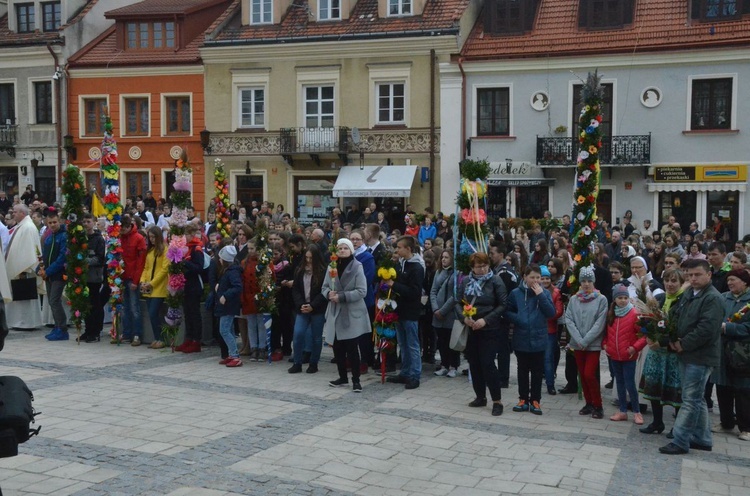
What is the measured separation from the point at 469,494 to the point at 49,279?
32.0ft

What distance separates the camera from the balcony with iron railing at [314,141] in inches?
1163

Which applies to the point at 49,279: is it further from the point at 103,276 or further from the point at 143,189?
the point at 143,189

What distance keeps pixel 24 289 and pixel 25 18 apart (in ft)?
78.3

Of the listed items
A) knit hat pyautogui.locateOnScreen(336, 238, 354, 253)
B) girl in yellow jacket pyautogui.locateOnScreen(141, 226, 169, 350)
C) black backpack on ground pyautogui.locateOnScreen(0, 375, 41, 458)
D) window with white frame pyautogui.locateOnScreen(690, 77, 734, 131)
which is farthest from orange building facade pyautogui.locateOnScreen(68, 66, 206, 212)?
black backpack on ground pyautogui.locateOnScreen(0, 375, 41, 458)

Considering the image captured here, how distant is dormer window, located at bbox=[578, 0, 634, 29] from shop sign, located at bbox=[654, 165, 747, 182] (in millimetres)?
5045

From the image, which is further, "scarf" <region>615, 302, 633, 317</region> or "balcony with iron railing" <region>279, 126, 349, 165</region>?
"balcony with iron railing" <region>279, 126, 349, 165</region>

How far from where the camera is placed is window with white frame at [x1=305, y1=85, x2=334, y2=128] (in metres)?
30.3

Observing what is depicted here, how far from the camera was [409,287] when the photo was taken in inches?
416

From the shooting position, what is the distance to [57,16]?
33.9 meters

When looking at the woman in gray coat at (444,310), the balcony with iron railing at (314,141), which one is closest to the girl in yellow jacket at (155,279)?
the woman in gray coat at (444,310)

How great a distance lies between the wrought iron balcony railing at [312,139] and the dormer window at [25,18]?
12.5 metres

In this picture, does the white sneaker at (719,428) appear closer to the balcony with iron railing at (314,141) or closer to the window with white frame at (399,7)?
the balcony with iron railing at (314,141)

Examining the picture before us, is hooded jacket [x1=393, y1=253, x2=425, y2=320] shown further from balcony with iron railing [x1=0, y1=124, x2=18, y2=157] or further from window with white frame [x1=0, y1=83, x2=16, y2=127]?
window with white frame [x1=0, y1=83, x2=16, y2=127]

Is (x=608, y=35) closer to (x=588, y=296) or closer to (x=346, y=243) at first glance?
(x=346, y=243)
